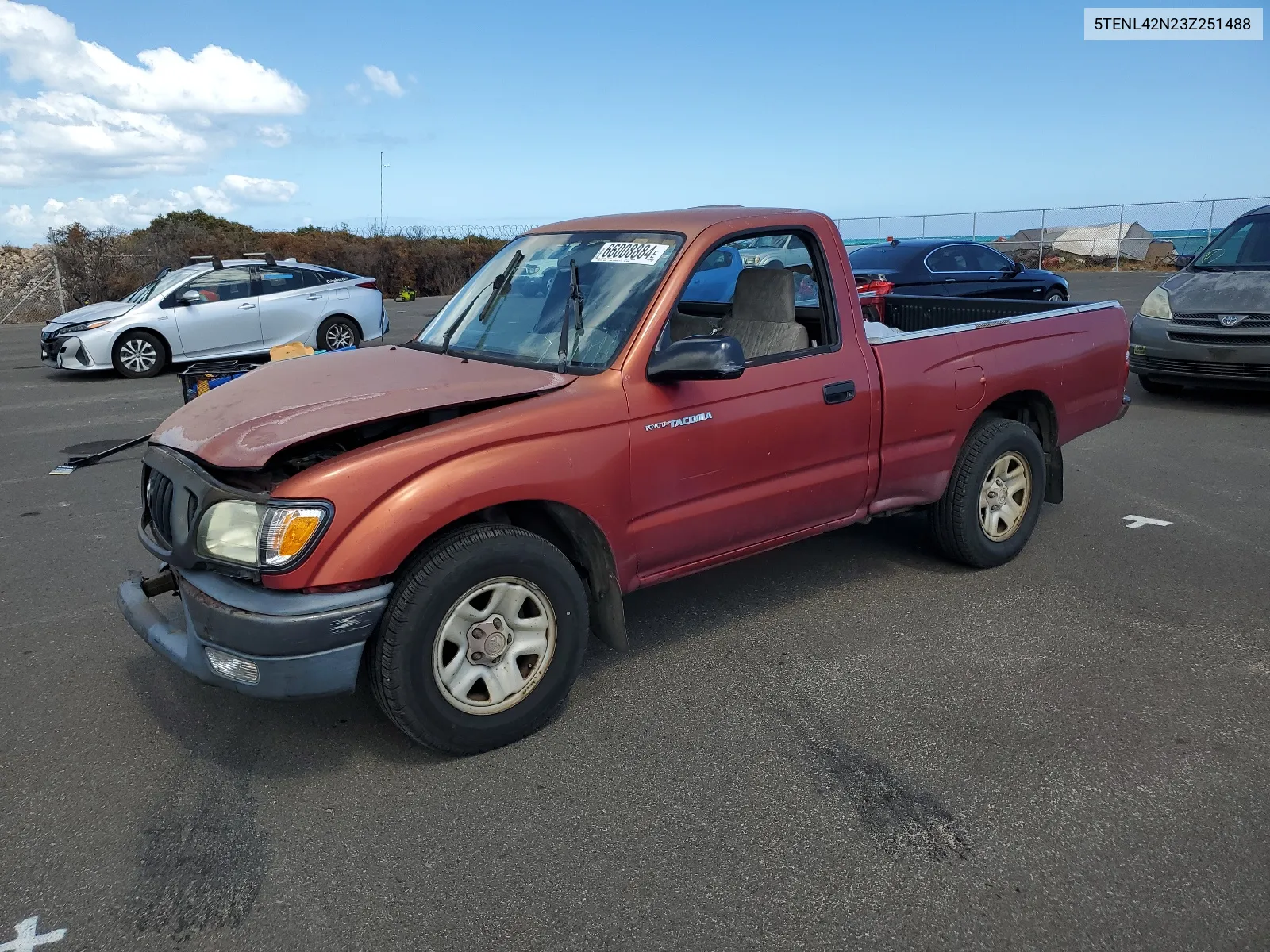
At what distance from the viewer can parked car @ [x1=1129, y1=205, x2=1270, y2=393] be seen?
29.5 feet

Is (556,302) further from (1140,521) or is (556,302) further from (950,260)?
(950,260)

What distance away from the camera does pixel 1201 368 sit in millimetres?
9391

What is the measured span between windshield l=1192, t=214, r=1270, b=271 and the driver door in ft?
38.1

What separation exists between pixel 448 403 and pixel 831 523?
2.00 m

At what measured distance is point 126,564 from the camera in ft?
18.6

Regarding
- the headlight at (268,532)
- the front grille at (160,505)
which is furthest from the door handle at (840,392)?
the front grille at (160,505)

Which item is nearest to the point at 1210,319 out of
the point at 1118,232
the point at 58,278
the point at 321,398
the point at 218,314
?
the point at 321,398

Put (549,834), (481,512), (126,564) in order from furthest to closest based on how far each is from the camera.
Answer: (126,564)
(481,512)
(549,834)

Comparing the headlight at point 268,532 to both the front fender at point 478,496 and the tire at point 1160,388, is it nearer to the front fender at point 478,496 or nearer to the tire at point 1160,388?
the front fender at point 478,496

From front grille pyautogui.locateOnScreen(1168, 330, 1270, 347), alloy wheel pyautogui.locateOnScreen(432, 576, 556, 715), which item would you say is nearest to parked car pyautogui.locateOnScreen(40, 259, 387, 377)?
front grille pyautogui.locateOnScreen(1168, 330, 1270, 347)

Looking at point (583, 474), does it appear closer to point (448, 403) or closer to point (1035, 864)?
point (448, 403)

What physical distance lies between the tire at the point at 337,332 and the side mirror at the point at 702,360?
11782 millimetres

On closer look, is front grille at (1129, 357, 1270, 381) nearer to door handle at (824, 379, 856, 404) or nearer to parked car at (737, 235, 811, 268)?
parked car at (737, 235, 811, 268)

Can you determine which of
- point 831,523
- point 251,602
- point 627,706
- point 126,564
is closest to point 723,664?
point 627,706
